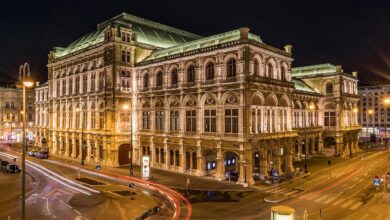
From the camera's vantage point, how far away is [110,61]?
52.8 m

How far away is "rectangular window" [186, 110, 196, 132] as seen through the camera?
45472 mm

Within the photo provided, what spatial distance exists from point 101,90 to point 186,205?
31.9 m

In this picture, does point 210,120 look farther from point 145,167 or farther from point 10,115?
point 10,115

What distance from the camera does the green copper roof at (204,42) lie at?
43.9 meters

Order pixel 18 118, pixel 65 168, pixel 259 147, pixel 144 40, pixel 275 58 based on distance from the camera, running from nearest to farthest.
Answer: pixel 259 147 < pixel 275 58 < pixel 65 168 < pixel 144 40 < pixel 18 118

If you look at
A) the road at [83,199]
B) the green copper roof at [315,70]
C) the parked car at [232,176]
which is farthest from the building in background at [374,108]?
the road at [83,199]

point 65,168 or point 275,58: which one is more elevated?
point 275,58

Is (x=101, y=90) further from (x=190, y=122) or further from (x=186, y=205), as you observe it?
(x=186, y=205)

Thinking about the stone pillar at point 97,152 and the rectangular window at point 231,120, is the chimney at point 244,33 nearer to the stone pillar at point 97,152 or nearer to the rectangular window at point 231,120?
the rectangular window at point 231,120

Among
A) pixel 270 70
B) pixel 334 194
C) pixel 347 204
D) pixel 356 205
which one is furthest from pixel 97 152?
pixel 356 205

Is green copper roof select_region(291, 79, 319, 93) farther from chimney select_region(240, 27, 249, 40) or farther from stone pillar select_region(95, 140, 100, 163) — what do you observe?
stone pillar select_region(95, 140, 100, 163)

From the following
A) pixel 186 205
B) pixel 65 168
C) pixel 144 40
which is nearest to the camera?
pixel 186 205

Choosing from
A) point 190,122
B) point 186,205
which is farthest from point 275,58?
point 186,205

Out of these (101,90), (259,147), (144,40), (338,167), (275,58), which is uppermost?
(144,40)
